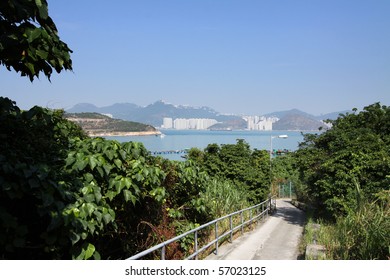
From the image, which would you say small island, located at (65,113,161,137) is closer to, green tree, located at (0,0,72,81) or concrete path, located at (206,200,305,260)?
concrete path, located at (206,200,305,260)

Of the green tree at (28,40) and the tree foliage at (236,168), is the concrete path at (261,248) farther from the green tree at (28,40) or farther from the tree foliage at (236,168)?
the tree foliage at (236,168)

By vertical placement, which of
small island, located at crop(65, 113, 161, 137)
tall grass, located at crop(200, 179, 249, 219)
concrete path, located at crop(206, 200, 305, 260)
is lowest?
concrete path, located at crop(206, 200, 305, 260)

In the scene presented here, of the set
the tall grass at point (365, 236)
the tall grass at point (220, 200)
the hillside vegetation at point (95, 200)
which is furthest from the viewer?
the tall grass at point (220, 200)

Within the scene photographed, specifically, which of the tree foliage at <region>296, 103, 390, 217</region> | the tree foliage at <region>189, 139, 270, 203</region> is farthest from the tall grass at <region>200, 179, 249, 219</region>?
the tree foliage at <region>189, 139, 270, 203</region>

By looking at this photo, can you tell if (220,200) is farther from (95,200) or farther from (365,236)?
(95,200)


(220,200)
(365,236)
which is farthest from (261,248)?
(365,236)

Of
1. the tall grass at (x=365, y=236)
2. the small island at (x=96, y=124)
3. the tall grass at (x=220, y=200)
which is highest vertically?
the small island at (x=96, y=124)

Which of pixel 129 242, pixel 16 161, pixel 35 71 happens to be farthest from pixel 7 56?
pixel 129 242

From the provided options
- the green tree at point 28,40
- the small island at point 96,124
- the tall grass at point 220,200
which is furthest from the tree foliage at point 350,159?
the green tree at point 28,40
